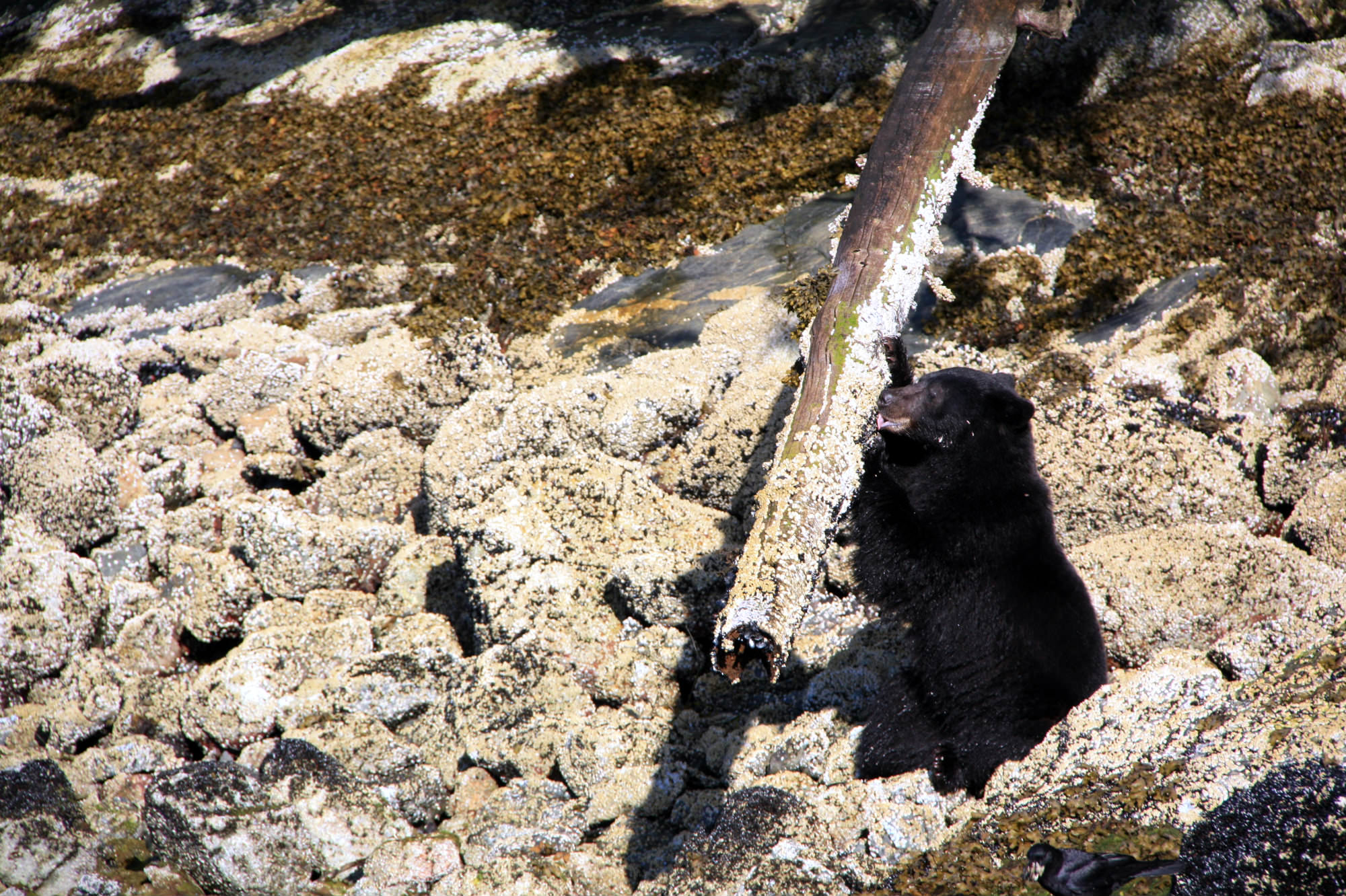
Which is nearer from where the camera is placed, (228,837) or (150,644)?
(228,837)

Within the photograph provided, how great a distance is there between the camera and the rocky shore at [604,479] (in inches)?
139

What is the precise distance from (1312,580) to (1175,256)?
7.74 feet

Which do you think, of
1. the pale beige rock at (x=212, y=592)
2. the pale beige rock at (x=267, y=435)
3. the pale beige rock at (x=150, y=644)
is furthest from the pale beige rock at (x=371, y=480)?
the pale beige rock at (x=150, y=644)

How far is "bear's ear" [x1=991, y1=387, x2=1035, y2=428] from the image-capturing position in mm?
4238

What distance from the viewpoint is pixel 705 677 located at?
443cm

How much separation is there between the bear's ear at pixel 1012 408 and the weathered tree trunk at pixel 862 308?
57 cm

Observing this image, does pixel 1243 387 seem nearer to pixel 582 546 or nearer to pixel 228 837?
pixel 582 546

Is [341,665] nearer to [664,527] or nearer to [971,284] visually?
[664,527]

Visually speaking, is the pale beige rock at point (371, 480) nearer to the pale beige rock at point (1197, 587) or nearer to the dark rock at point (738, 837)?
the dark rock at point (738, 837)

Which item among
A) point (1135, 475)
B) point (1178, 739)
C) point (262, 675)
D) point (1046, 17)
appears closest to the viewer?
point (1178, 739)

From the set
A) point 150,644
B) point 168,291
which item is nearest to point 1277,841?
point 150,644

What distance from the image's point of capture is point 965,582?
4059 mm

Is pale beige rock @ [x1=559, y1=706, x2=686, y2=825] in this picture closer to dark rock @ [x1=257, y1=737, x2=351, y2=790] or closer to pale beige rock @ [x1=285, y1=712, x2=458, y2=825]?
pale beige rock @ [x1=285, y1=712, x2=458, y2=825]

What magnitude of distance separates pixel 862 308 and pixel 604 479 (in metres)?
1.73
